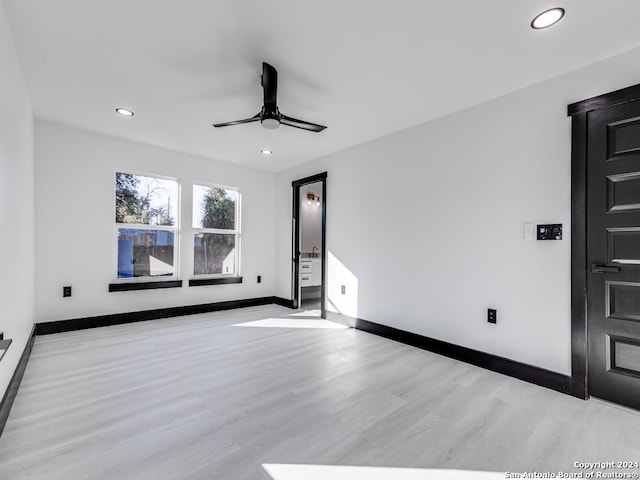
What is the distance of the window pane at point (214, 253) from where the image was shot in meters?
4.84

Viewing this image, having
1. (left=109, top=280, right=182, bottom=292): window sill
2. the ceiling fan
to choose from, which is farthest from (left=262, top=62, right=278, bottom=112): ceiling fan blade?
(left=109, top=280, right=182, bottom=292): window sill

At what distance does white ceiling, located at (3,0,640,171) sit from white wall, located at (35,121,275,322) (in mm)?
568

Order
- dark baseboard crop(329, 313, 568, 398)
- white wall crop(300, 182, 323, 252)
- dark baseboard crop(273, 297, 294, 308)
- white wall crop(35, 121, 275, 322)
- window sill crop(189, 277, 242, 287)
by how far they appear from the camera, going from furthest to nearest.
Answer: white wall crop(300, 182, 323, 252)
dark baseboard crop(273, 297, 294, 308)
window sill crop(189, 277, 242, 287)
white wall crop(35, 121, 275, 322)
dark baseboard crop(329, 313, 568, 398)

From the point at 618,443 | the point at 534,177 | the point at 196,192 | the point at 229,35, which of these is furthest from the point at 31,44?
the point at 618,443

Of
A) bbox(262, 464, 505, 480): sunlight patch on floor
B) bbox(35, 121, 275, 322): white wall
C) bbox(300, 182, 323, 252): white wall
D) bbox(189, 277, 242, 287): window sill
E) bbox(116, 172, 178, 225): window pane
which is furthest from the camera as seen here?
bbox(300, 182, 323, 252): white wall

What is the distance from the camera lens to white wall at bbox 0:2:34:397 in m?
1.86

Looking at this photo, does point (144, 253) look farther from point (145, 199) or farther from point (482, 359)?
point (482, 359)

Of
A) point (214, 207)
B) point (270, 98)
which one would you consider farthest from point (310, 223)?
point (270, 98)

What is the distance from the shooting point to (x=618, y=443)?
169 cm

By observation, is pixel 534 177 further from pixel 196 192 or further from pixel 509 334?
pixel 196 192

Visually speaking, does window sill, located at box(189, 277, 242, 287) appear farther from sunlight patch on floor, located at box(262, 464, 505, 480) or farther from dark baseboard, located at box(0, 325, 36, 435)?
sunlight patch on floor, located at box(262, 464, 505, 480)

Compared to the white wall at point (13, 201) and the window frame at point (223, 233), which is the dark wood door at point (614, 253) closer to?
the white wall at point (13, 201)

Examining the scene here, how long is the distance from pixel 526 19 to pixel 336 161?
2779 mm

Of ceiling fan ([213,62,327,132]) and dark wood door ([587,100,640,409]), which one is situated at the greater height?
ceiling fan ([213,62,327,132])
